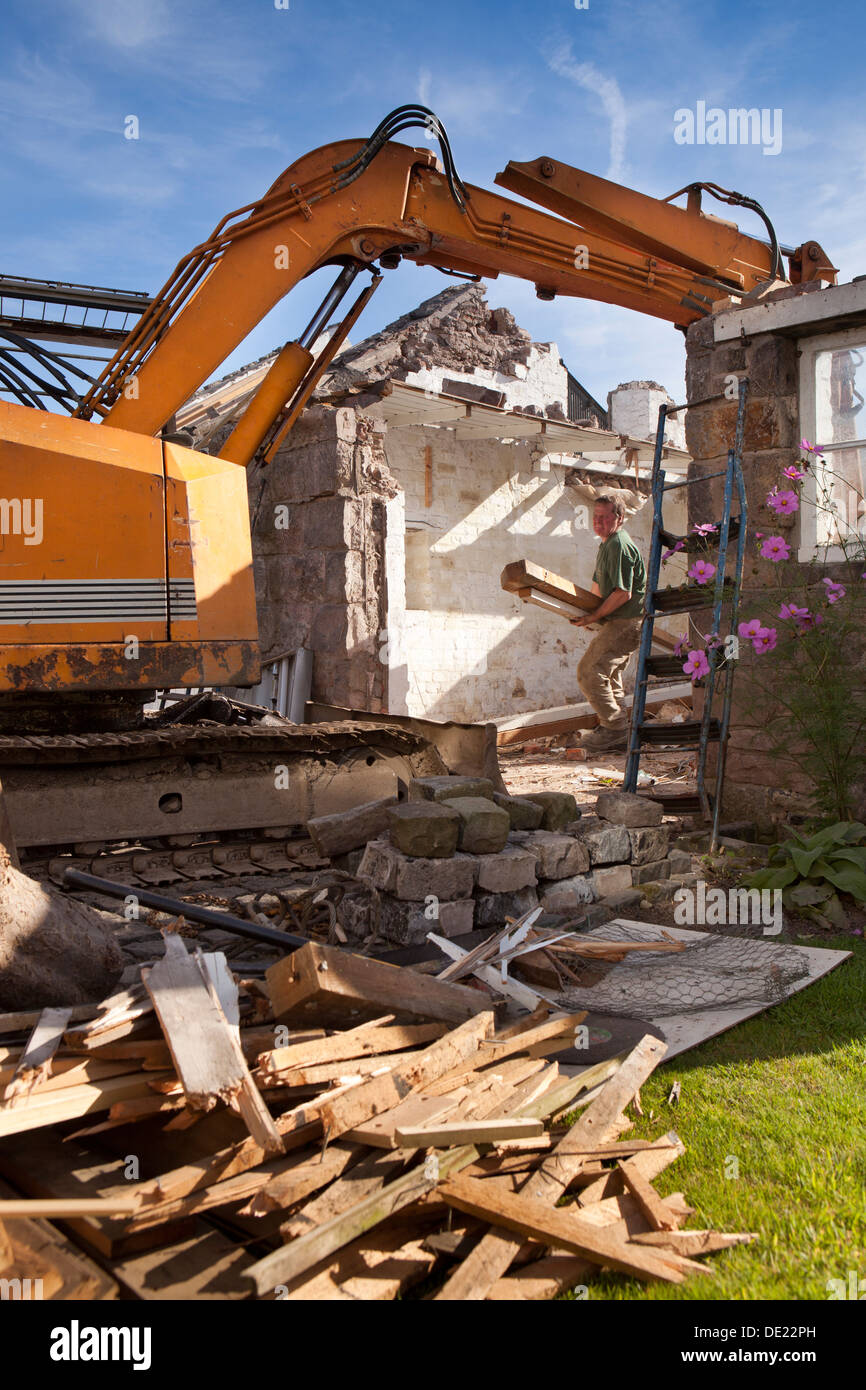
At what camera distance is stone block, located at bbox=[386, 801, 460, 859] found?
4500 millimetres

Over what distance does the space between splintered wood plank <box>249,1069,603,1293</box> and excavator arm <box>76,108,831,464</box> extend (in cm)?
472

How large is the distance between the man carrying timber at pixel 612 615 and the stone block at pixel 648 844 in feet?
11.2

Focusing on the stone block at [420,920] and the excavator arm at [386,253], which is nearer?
the stone block at [420,920]

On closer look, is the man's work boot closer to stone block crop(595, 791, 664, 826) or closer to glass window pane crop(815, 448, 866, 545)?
glass window pane crop(815, 448, 866, 545)

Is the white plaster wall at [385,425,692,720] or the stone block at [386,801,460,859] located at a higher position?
the white plaster wall at [385,425,692,720]

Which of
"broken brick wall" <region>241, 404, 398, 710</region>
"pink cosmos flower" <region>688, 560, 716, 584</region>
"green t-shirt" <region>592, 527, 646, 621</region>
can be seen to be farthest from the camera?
"broken brick wall" <region>241, 404, 398, 710</region>

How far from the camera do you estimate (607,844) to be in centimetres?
521

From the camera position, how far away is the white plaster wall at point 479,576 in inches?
509

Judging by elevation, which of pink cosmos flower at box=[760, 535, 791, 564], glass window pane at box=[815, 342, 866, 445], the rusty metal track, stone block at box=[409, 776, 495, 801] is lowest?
stone block at box=[409, 776, 495, 801]

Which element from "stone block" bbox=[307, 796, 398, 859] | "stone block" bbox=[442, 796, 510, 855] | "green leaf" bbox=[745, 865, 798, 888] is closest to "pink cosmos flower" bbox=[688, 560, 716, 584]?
"green leaf" bbox=[745, 865, 798, 888]

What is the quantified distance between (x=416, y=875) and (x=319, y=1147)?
6.66 ft

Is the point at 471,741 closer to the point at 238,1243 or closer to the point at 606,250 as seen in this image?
the point at 606,250

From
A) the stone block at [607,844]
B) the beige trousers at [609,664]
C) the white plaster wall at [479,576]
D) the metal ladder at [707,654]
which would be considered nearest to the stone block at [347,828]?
the stone block at [607,844]

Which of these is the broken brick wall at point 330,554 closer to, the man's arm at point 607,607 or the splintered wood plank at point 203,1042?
the man's arm at point 607,607
